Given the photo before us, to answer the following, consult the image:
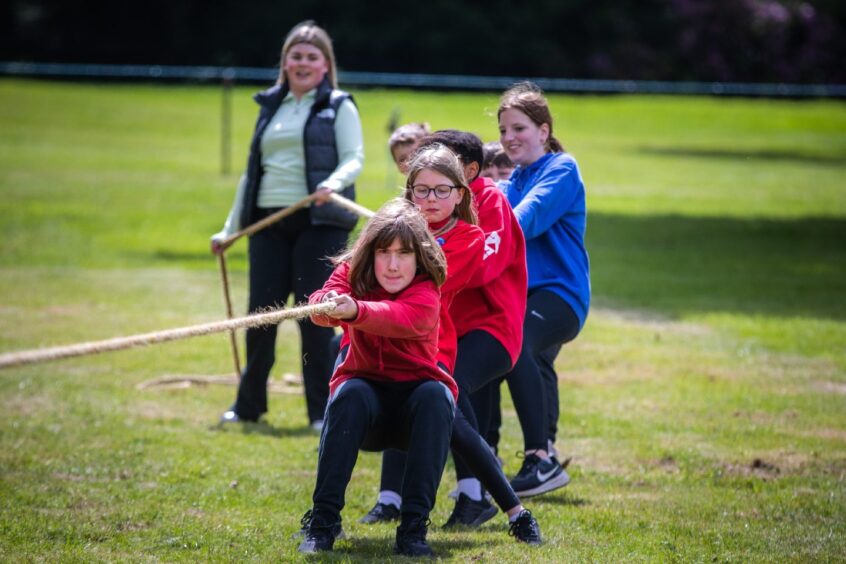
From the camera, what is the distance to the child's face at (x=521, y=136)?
5.79 metres

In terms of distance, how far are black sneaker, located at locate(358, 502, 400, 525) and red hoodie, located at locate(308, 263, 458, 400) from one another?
0.84 metres

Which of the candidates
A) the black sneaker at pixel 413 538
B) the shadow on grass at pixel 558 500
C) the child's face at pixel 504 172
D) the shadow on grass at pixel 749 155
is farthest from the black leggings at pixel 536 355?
the shadow on grass at pixel 749 155

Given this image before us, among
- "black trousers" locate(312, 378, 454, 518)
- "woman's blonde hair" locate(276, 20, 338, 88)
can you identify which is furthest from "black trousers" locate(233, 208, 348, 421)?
"black trousers" locate(312, 378, 454, 518)

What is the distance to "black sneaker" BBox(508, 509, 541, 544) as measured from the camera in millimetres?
4891

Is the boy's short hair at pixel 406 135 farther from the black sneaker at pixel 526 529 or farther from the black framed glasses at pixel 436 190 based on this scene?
the black sneaker at pixel 526 529

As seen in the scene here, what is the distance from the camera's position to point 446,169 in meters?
4.91

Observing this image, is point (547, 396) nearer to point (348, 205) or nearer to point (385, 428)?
point (348, 205)

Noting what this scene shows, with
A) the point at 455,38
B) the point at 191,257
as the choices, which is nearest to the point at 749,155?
the point at 455,38

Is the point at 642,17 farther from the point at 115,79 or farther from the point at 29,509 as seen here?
the point at 29,509

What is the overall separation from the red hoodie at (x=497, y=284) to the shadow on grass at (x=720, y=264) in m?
6.26

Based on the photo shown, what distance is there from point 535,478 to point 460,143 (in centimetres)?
159

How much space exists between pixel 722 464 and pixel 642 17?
37152 millimetres

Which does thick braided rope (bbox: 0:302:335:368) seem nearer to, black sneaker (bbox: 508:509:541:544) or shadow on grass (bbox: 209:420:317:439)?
black sneaker (bbox: 508:509:541:544)

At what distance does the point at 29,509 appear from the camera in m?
5.25
